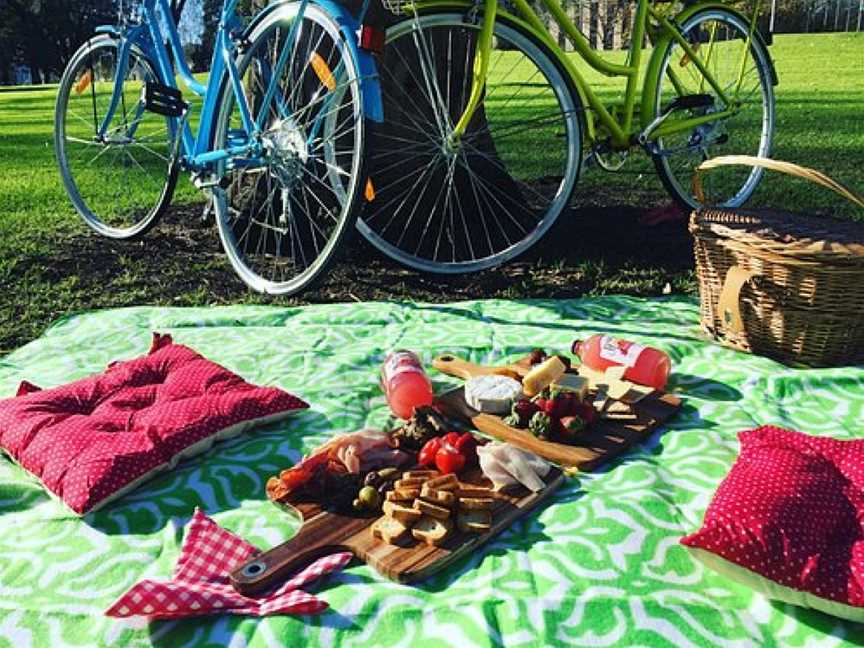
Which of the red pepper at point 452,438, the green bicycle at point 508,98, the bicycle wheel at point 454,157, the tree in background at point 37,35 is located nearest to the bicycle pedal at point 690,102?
the green bicycle at point 508,98

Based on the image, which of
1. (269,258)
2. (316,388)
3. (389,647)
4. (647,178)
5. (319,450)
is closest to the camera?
(389,647)

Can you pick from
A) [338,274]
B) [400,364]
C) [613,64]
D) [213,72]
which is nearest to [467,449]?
[400,364]

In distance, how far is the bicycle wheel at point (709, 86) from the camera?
4.22m

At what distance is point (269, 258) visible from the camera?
13.2 feet

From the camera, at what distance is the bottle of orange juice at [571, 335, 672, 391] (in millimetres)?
2390

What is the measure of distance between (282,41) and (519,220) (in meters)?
1.40

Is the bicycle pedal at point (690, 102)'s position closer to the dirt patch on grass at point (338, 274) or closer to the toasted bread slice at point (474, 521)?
the dirt patch on grass at point (338, 274)

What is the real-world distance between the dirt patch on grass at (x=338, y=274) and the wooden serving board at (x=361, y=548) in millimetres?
1784

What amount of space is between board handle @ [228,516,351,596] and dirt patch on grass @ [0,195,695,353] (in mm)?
1890

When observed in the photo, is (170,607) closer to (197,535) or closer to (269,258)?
(197,535)

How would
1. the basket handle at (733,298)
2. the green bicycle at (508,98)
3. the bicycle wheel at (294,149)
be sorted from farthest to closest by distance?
1. the green bicycle at (508,98)
2. the bicycle wheel at (294,149)
3. the basket handle at (733,298)

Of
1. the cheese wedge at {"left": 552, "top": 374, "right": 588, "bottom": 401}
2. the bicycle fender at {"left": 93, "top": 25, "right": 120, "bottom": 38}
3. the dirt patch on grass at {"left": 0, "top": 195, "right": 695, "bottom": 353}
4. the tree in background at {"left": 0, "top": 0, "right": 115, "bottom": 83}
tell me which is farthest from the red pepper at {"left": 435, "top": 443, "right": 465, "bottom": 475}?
the tree in background at {"left": 0, "top": 0, "right": 115, "bottom": 83}

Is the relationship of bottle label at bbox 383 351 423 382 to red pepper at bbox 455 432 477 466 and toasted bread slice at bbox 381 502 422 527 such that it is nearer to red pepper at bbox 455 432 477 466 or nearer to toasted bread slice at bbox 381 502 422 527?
red pepper at bbox 455 432 477 466

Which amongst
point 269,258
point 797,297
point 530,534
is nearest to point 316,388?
point 530,534
